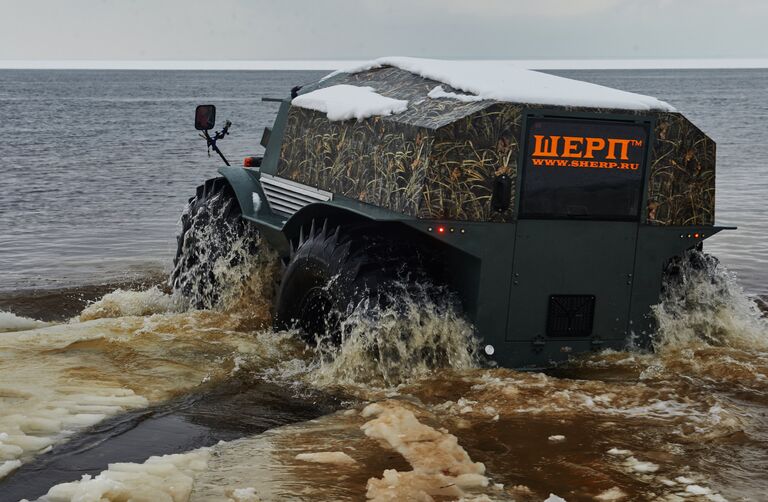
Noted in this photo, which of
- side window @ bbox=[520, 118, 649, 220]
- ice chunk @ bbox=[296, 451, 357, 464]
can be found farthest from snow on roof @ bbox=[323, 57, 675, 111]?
ice chunk @ bbox=[296, 451, 357, 464]

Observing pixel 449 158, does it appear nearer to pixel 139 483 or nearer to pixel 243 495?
pixel 243 495

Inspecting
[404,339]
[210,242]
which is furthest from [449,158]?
[210,242]

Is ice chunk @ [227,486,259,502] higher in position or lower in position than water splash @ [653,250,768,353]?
lower

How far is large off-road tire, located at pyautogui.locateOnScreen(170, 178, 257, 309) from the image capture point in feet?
28.5

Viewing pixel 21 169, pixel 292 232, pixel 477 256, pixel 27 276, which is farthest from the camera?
pixel 21 169

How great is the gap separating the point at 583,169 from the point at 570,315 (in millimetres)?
914

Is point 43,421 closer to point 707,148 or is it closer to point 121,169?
point 707,148

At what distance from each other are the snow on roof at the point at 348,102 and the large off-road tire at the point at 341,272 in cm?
79

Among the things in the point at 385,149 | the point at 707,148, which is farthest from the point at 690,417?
the point at 385,149

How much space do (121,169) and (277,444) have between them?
884 inches

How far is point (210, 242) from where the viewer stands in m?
8.80

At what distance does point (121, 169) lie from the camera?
26.8 m

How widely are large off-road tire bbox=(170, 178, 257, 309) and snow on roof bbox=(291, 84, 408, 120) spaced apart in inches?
46.9

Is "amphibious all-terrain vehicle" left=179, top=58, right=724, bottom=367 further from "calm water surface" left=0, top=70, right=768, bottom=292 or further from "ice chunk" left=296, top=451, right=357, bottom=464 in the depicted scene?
"calm water surface" left=0, top=70, right=768, bottom=292
